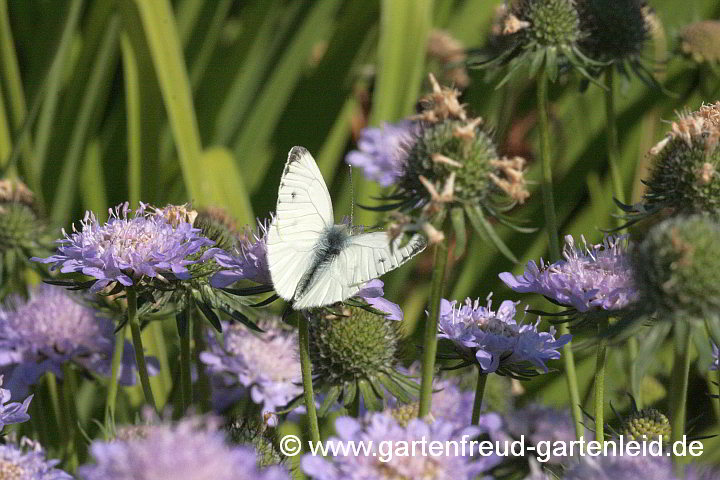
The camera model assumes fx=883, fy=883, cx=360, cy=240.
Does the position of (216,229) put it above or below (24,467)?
above

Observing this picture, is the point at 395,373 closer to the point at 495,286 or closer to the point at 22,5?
the point at 495,286

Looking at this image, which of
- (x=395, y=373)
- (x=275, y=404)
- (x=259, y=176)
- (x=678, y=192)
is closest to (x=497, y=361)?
(x=395, y=373)

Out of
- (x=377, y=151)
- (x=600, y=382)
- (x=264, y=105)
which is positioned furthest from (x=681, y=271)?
(x=264, y=105)

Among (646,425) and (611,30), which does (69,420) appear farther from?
(611,30)

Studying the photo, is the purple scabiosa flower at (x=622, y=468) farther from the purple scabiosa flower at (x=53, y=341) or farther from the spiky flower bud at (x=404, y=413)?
the purple scabiosa flower at (x=53, y=341)

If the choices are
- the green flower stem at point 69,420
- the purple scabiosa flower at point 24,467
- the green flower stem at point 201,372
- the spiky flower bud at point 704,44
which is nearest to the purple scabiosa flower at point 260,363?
the green flower stem at point 201,372

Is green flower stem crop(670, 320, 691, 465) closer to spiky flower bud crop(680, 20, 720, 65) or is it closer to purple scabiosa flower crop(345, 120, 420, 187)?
purple scabiosa flower crop(345, 120, 420, 187)

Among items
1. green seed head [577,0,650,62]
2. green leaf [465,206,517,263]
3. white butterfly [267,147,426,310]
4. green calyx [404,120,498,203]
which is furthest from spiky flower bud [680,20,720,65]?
green leaf [465,206,517,263]

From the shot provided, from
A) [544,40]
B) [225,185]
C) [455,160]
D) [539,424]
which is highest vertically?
[544,40]
